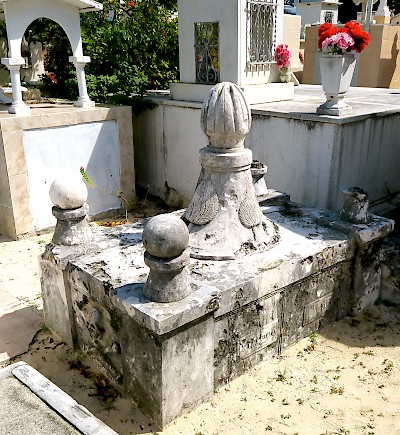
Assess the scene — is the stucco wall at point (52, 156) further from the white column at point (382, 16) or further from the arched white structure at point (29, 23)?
the white column at point (382, 16)

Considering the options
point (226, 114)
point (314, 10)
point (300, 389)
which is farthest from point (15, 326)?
point (314, 10)

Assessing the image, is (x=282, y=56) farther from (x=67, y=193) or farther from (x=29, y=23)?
(x=67, y=193)

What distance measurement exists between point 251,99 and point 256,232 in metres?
4.36

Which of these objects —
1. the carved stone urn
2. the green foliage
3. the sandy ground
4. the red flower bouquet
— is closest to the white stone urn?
the red flower bouquet

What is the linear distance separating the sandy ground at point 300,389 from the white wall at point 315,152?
2.34m

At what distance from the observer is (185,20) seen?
912cm

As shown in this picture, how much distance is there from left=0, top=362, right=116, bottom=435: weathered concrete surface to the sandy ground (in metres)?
0.86

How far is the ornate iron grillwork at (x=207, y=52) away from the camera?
8859 millimetres

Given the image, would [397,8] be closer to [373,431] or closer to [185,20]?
[185,20]

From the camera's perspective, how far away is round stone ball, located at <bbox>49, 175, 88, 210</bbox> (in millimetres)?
4777

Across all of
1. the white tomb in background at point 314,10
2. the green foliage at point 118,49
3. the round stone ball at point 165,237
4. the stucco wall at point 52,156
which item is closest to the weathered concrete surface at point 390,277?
the round stone ball at point 165,237

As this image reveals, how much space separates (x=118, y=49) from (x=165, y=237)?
28.4 feet

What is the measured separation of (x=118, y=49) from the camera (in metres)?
11.1

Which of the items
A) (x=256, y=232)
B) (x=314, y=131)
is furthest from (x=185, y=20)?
(x=256, y=232)
